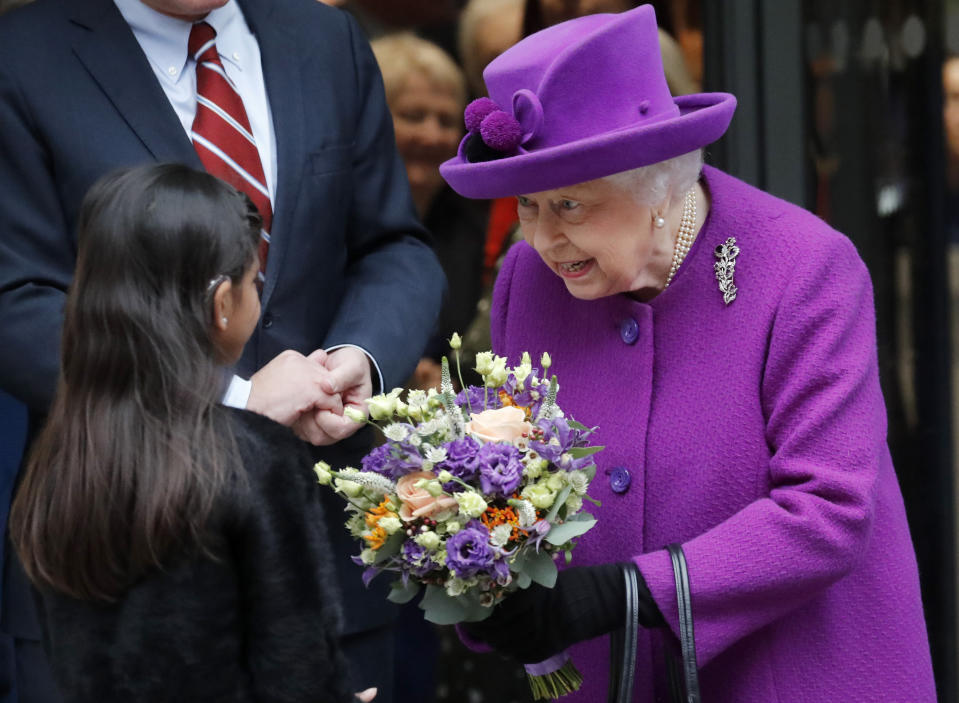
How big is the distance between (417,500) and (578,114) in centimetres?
69

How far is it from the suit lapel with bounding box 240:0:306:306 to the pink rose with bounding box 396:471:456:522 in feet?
2.47

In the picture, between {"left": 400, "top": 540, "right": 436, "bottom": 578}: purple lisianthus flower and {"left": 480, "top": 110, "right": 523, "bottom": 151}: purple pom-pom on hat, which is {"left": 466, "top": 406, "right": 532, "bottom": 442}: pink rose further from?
{"left": 480, "top": 110, "right": 523, "bottom": 151}: purple pom-pom on hat

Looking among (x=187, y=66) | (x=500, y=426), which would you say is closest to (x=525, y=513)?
(x=500, y=426)

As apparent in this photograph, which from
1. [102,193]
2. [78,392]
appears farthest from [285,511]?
[102,193]

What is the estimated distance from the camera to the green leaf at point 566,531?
1.98 m

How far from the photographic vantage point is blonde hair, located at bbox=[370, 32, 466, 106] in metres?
3.99

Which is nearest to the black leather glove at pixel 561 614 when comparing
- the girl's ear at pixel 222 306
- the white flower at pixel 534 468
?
the white flower at pixel 534 468

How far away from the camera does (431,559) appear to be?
1968 mm

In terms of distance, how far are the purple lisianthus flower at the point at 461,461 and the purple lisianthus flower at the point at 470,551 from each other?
7cm

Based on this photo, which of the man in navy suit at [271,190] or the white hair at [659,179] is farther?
the man in navy suit at [271,190]

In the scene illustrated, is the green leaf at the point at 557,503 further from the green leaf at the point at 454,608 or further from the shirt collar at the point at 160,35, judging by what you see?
the shirt collar at the point at 160,35

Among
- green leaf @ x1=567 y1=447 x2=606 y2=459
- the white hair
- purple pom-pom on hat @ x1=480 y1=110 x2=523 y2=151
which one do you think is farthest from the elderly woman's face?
green leaf @ x1=567 y1=447 x2=606 y2=459

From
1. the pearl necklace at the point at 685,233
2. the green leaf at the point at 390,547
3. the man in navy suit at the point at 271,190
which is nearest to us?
the green leaf at the point at 390,547

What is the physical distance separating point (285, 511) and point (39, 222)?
2.80ft
